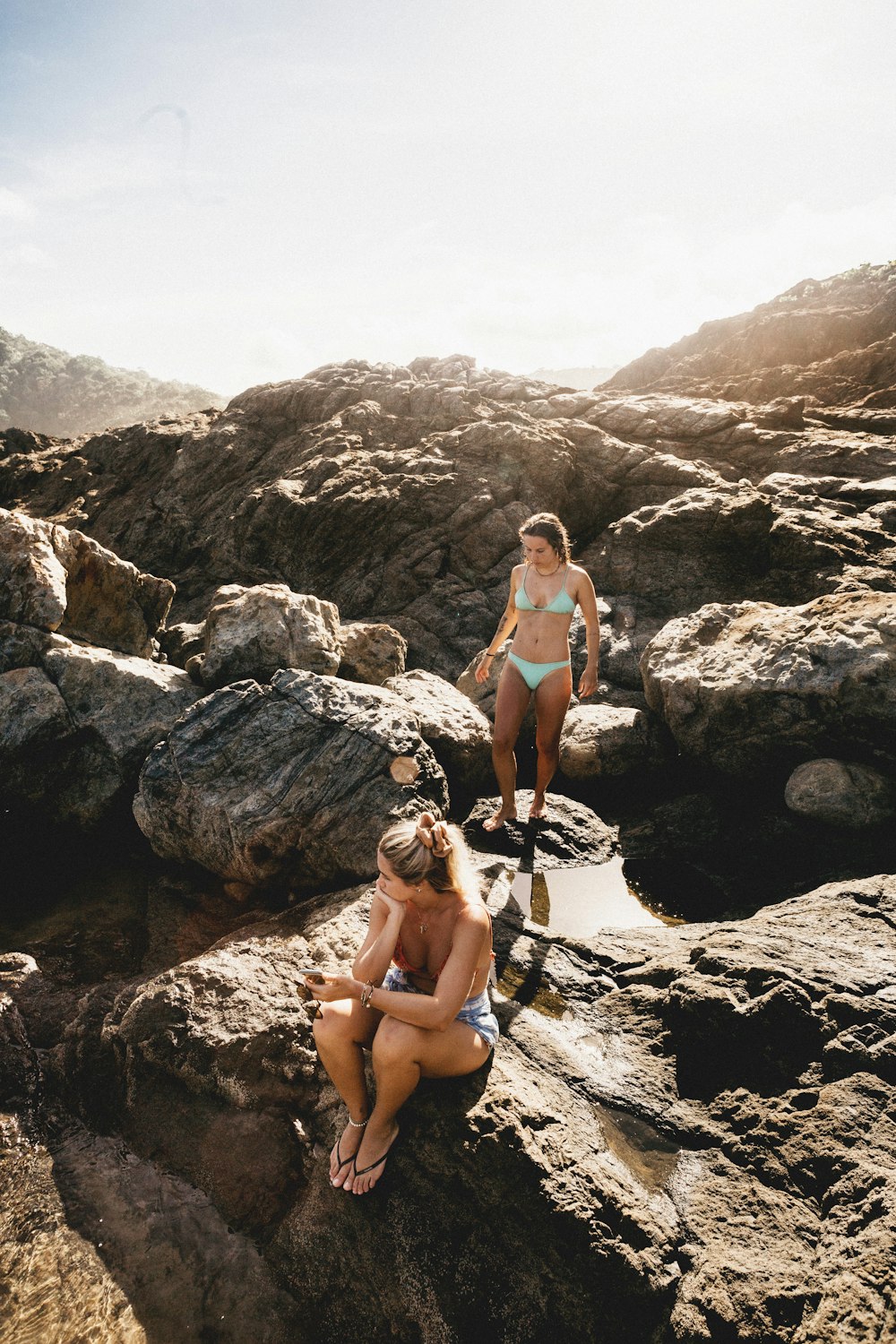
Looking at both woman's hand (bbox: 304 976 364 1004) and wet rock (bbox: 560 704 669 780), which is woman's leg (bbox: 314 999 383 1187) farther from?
wet rock (bbox: 560 704 669 780)

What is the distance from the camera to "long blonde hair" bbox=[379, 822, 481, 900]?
126 inches

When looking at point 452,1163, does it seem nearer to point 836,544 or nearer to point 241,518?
point 836,544

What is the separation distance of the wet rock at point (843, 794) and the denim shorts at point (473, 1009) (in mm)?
3878

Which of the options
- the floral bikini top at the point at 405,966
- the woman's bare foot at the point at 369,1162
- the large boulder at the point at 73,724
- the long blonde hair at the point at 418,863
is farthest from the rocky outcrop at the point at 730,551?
the woman's bare foot at the point at 369,1162

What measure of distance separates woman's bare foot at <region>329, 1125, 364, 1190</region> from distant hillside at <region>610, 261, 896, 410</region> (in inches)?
644

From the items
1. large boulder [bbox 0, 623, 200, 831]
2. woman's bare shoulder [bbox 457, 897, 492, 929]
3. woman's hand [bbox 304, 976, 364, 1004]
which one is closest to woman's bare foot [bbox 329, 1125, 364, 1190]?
woman's hand [bbox 304, 976, 364, 1004]

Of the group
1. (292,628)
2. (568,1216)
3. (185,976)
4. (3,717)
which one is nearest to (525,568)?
(292,628)

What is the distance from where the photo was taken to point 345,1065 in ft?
10.7

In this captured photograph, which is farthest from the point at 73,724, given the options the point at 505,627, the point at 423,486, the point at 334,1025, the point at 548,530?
the point at 423,486

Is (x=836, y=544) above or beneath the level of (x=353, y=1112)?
above

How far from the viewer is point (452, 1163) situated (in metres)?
3.15

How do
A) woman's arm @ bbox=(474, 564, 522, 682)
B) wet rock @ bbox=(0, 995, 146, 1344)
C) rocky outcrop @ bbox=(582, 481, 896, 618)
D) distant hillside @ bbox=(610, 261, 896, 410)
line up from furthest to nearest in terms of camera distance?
distant hillside @ bbox=(610, 261, 896, 410) < rocky outcrop @ bbox=(582, 481, 896, 618) < woman's arm @ bbox=(474, 564, 522, 682) < wet rock @ bbox=(0, 995, 146, 1344)

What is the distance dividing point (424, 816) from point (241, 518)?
1288 cm

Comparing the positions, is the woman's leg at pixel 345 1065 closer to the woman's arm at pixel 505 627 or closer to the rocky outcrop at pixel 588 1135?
the rocky outcrop at pixel 588 1135
